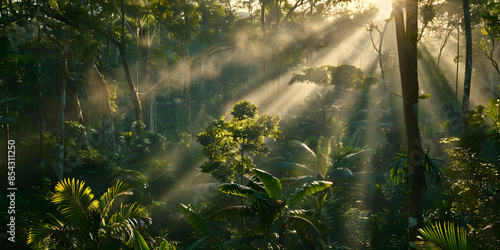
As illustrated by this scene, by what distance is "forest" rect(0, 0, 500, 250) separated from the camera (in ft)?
22.0

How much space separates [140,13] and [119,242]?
18340 millimetres

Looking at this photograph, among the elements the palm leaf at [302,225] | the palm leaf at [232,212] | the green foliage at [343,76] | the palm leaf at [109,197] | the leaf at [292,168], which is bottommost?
the leaf at [292,168]

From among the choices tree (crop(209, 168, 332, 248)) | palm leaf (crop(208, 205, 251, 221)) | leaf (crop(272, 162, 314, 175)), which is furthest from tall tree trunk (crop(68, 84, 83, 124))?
tree (crop(209, 168, 332, 248))

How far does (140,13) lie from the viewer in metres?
21.8

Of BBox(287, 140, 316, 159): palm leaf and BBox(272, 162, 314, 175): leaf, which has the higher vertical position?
BBox(287, 140, 316, 159): palm leaf

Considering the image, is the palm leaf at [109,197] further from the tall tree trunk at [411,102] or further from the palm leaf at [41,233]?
the tall tree trunk at [411,102]

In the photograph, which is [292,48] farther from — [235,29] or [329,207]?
[329,207]

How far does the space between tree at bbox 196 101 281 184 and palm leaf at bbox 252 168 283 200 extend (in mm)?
3360

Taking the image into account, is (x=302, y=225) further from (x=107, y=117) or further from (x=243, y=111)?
(x=107, y=117)

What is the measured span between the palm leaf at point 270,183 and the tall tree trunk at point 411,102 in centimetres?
255

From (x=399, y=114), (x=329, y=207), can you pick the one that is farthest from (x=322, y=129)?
(x=329, y=207)

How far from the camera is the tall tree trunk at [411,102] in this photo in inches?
247

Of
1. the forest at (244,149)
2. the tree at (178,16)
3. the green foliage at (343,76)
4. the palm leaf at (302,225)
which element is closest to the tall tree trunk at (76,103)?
the forest at (244,149)

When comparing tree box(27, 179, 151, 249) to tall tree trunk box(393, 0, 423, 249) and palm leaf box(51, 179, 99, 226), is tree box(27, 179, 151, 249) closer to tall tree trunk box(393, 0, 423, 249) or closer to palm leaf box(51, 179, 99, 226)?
palm leaf box(51, 179, 99, 226)
